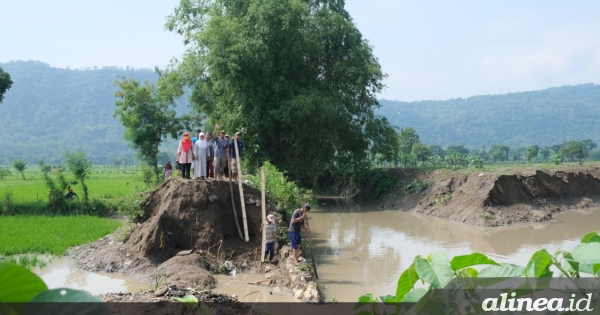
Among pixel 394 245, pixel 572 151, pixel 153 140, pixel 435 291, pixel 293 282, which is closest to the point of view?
pixel 435 291

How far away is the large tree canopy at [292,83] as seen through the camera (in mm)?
21578

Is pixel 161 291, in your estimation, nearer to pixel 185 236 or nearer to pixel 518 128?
pixel 185 236

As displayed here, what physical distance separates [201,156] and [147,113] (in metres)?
16.8

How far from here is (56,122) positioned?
15600 cm

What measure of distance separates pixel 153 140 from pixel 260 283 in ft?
66.2

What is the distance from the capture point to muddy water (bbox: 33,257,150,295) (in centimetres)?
988

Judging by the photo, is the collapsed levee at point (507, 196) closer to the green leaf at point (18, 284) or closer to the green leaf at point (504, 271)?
the green leaf at point (504, 271)

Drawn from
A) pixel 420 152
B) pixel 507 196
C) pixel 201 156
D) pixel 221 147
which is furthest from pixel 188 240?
pixel 420 152

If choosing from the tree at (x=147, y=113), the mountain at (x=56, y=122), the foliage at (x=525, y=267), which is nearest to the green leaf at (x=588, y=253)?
the foliage at (x=525, y=267)

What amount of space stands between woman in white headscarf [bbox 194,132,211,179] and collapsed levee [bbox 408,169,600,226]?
393 inches

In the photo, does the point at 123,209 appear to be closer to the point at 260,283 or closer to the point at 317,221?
the point at 260,283

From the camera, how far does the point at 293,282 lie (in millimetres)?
9039

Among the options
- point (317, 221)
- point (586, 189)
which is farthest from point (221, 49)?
point (586, 189)

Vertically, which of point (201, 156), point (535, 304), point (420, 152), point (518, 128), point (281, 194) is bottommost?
point (281, 194)
